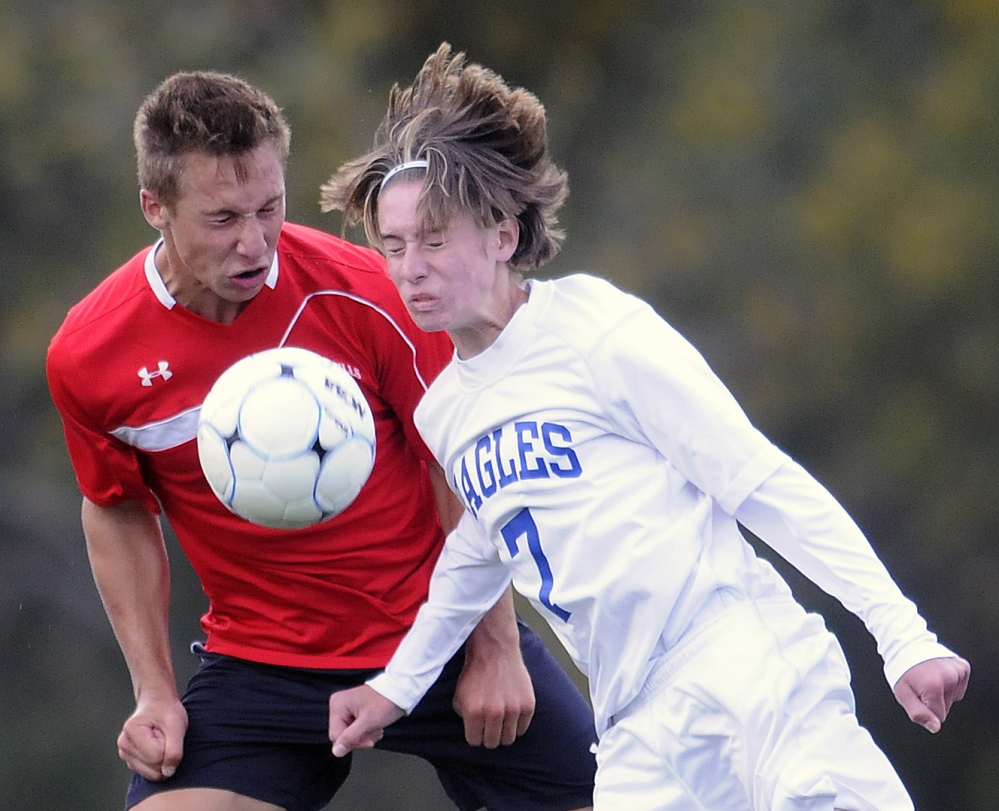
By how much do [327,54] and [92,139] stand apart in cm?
155

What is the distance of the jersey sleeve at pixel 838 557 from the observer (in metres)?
2.51

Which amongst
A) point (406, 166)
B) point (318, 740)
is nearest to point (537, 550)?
point (406, 166)

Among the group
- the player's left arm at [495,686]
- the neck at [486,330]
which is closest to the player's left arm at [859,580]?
the neck at [486,330]

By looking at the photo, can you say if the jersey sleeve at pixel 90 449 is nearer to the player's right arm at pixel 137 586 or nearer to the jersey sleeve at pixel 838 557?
the player's right arm at pixel 137 586

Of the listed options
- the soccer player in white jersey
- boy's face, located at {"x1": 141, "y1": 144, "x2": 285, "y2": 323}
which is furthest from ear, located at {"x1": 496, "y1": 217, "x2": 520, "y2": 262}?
boy's face, located at {"x1": 141, "y1": 144, "x2": 285, "y2": 323}

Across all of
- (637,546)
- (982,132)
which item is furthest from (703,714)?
(982,132)

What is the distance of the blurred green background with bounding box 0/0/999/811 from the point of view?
31.9ft

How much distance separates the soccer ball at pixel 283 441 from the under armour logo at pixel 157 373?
249mm

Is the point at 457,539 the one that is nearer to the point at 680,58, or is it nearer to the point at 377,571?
the point at 377,571

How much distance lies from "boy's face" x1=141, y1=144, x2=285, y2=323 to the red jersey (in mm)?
148

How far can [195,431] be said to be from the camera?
10.9ft

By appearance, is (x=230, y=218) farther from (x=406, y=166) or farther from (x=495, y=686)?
(x=495, y=686)

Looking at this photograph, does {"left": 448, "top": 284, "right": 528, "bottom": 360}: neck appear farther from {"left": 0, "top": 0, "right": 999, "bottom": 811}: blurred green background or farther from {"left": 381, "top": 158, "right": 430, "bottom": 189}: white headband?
{"left": 0, "top": 0, "right": 999, "bottom": 811}: blurred green background

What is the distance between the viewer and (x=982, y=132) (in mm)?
9875
